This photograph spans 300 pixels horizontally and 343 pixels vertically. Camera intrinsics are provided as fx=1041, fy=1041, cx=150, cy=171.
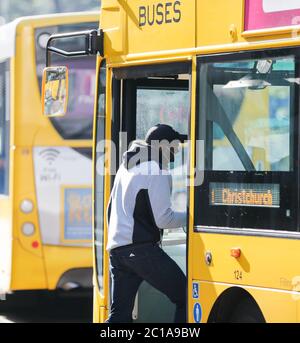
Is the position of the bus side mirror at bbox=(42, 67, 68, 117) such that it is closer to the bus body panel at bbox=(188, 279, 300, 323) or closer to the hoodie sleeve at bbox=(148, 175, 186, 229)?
the hoodie sleeve at bbox=(148, 175, 186, 229)

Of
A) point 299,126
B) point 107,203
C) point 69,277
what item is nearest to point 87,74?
point 69,277

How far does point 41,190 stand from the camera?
10031 millimetres

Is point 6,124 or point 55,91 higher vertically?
point 55,91

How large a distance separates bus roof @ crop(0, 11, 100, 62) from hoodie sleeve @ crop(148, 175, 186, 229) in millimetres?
3927

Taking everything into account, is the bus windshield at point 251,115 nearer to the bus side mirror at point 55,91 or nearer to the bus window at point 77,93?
the bus side mirror at point 55,91

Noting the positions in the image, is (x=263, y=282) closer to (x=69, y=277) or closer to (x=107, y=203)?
(x=107, y=203)

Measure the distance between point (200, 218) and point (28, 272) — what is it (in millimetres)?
3888

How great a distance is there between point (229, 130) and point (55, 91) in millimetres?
1978

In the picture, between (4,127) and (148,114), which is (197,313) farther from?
(4,127)

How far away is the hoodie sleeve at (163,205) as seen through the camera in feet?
21.6

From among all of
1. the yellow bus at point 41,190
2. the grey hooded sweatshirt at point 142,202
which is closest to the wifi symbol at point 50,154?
the yellow bus at point 41,190

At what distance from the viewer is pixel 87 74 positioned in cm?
1016

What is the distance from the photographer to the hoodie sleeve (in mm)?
6598

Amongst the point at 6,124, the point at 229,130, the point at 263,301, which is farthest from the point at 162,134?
the point at 6,124
